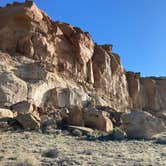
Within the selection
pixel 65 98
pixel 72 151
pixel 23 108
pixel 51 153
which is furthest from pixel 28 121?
pixel 65 98

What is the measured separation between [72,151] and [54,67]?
23.8 metres

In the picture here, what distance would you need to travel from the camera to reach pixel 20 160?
12.3 meters

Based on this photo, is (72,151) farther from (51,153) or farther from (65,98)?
(65,98)

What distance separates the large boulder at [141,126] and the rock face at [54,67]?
5.04ft

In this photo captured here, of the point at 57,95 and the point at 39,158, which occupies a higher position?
the point at 57,95

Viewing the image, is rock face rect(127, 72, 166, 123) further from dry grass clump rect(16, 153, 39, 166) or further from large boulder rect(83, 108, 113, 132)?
dry grass clump rect(16, 153, 39, 166)

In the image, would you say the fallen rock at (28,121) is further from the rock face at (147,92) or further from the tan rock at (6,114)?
the rock face at (147,92)

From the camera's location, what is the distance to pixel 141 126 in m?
20.7

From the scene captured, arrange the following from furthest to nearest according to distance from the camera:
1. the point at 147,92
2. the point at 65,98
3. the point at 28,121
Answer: the point at 147,92
the point at 65,98
the point at 28,121

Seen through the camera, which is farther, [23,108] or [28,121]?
[23,108]

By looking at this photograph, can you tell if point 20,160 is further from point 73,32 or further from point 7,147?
point 73,32

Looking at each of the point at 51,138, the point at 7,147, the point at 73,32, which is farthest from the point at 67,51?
the point at 7,147

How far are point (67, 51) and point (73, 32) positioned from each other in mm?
3681

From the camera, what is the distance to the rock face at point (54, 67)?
30.0 m
